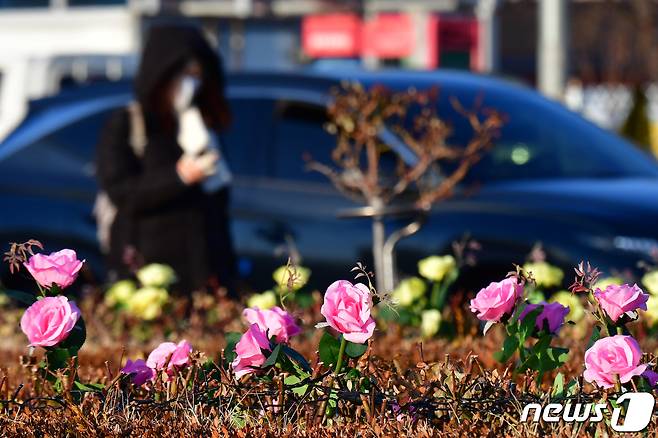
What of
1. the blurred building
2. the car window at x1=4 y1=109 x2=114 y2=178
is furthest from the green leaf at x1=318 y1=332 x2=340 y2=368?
the blurred building

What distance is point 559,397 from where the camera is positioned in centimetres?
356

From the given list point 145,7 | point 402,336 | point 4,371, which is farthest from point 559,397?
point 145,7

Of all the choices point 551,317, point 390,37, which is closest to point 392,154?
point 551,317

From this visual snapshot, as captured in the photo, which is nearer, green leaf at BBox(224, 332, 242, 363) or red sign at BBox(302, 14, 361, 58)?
green leaf at BBox(224, 332, 242, 363)

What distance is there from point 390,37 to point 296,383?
3511 cm

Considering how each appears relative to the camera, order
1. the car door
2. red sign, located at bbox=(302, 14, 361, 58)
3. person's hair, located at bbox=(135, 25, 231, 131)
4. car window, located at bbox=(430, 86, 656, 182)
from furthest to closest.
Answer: red sign, located at bbox=(302, 14, 361, 58) → car window, located at bbox=(430, 86, 656, 182) → the car door → person's hair, located at bbox=(135, 25, 231, 131)

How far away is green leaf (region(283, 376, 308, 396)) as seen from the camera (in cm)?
363

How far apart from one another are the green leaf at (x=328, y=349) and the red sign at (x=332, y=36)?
1366 inches

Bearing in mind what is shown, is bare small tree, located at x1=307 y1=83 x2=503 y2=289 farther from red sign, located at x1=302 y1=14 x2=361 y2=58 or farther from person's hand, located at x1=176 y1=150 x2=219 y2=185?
red sign, located at x1=302 y1=14 x2=361 y2=58

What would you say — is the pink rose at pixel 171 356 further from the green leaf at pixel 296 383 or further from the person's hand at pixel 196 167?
the person's hand at pixel 196 167

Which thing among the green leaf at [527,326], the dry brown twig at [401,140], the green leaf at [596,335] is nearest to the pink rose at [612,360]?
the green leaf at [596,335]

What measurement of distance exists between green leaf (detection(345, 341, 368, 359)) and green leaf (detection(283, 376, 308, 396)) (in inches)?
4.7

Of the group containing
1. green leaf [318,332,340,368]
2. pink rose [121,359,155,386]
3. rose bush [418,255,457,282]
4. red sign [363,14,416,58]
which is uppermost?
green leaf [318,332,340,368]

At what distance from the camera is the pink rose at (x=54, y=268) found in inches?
149
